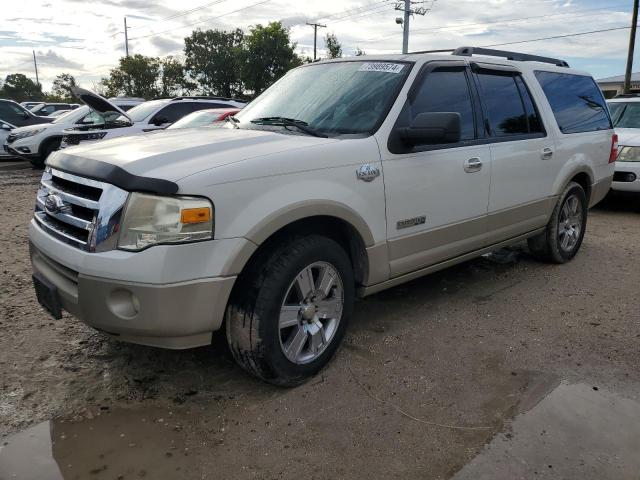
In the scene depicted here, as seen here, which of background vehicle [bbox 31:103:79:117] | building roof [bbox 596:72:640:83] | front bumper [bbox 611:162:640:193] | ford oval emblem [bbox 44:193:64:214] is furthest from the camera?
building roof [bbox 596:72:640:83]

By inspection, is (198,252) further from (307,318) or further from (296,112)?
(296,112)

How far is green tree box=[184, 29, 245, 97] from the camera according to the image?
4812 centimetres

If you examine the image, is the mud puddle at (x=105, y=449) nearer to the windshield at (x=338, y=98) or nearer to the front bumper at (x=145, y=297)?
the front bumper at (x=145, y=297)

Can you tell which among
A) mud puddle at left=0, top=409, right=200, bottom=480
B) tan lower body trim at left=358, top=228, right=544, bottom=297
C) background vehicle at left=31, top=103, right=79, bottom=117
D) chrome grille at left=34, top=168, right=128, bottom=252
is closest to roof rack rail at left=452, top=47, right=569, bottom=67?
tan lower body trim at left=358, top=228, right=544, bottom=297

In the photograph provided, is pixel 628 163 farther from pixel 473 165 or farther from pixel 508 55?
pixel 473 165

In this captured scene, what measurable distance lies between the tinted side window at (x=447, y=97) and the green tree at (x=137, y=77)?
167ft

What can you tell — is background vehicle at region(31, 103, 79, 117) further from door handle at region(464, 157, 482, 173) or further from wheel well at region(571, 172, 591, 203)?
door handle at region(464, 157, 482, 173)

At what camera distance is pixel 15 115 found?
15.1 meters

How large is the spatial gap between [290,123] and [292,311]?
133cm

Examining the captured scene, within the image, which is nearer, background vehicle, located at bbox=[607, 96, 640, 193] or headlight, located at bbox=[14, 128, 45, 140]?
background vehicle, located at bbox=[607, 96, 640, 193]

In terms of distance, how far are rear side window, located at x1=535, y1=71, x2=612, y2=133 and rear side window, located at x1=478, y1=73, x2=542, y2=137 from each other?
0.41 metres

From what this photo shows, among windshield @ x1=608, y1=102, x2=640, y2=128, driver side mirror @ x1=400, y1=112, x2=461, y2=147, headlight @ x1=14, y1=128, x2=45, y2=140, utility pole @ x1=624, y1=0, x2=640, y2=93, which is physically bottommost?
headlight @ x1=14, y1=128, x2=45, y2=140

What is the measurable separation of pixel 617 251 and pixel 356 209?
4.40m

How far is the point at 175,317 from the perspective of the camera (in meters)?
2.59
